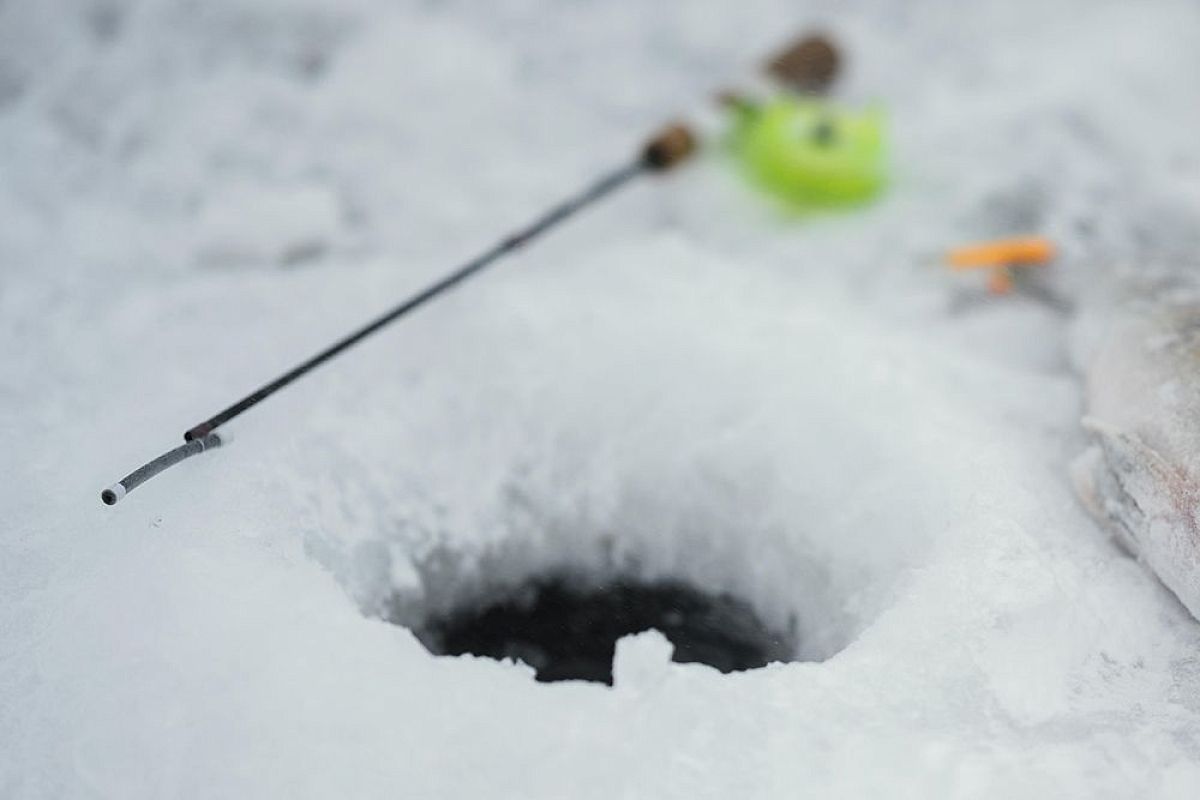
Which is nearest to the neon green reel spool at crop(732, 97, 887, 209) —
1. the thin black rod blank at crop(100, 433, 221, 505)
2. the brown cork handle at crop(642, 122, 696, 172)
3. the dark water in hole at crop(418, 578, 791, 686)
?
the brown cork handle at crop(642, 122, 696, 172)

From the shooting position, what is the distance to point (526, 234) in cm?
239

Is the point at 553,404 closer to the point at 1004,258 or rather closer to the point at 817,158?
the point at 817,158

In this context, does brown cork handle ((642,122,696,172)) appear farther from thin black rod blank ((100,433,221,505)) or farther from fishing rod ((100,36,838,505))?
thin black rod blank ((100,433,221,505))

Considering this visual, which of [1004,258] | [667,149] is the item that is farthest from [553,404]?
[1004,258]

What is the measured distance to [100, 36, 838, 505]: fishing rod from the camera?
1.77 meters

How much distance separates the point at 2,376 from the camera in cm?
209

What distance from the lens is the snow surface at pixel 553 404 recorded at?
1511mm

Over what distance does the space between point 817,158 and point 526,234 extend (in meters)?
0.92

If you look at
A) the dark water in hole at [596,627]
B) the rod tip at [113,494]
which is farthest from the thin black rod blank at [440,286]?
the dark water in hole at [596,627]

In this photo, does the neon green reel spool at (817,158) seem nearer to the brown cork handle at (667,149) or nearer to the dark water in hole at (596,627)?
the brown cork handle at (667,149)

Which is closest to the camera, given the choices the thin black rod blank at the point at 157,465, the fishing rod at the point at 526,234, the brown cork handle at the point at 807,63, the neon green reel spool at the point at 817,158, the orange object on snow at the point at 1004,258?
the thin black rod blank at the point at 157,465

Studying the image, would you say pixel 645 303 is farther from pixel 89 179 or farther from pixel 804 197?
pixel 89 179

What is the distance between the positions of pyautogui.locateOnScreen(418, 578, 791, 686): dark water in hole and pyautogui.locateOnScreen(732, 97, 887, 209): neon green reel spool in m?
1.29

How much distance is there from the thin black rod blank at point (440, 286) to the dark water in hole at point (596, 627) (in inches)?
23.1
